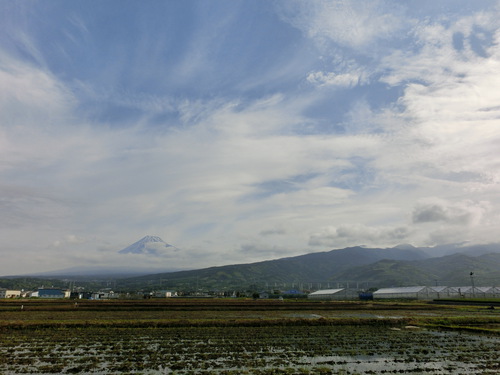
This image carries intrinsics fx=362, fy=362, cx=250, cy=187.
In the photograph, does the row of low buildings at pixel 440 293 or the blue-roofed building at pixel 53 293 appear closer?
→ the row of low buildings at pixel 440 293

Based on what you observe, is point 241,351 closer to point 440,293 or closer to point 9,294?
point 440,293

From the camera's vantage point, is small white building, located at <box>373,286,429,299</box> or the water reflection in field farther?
small white building, located at <box>373,286,429,299</box>

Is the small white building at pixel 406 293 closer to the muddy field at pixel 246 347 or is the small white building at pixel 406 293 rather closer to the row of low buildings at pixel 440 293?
the row of low buildings at pixel 440 293

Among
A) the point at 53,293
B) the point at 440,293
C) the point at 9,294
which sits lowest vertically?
the point at 440,293

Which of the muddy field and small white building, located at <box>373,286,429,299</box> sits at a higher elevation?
the muddy field

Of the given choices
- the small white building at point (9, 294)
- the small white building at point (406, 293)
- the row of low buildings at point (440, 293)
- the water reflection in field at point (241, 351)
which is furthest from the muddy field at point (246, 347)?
the small white building at point (9, 294)

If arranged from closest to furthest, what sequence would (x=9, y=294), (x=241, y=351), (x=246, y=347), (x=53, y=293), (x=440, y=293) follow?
(x=241, y=351), (x=246, y=347), (x=440, y=293), (x=9, y=294), (x=53, y=293)

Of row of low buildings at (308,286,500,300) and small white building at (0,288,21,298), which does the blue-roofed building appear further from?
row of low buildings at (308,286,500,300)

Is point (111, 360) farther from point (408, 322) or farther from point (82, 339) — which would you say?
point (408, 322)

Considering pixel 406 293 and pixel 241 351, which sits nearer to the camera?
pixel 241 351

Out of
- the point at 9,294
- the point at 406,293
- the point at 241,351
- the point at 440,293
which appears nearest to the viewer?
the point at 241,351

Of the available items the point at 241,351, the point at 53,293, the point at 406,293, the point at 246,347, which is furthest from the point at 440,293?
the point at 53,293

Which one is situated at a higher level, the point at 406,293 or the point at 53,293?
the point at 53,293

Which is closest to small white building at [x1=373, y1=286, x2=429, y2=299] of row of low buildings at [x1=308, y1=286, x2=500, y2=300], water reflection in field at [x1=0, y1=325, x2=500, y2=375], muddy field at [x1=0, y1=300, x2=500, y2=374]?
row of low buildings at [x1=308, y1=286, x2=500, y2=300]
